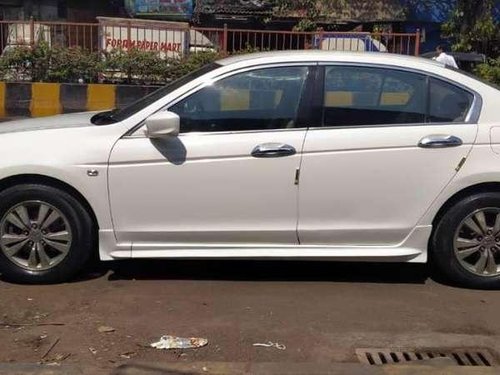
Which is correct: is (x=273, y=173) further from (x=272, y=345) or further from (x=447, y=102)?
(x=447, y=102)

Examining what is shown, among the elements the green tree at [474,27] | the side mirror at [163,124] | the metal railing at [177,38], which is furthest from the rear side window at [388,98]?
the green tree at [474,27]

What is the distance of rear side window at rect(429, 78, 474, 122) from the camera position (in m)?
5.16

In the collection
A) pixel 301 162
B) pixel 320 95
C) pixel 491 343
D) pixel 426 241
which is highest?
pixel 320 95

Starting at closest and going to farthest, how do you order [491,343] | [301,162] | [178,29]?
[491,343], [301,162], [178,29]

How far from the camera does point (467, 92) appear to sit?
5.22 m

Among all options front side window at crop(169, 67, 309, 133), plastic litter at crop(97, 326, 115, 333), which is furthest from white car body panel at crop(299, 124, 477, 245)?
plastic litter at crop(97, 326, 115, 333)

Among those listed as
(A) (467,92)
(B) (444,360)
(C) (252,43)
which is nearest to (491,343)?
(B) (444,360)

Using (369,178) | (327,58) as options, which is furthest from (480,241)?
(327,58)

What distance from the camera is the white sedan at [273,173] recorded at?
498 centimetres

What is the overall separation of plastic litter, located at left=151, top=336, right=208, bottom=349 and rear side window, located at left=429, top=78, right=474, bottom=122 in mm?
2250

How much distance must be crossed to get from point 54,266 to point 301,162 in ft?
6.09

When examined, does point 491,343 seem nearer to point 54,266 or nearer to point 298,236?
point 298,236

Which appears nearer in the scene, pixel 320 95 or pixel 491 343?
pixel 491 343

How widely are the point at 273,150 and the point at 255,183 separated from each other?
25 centimetres
